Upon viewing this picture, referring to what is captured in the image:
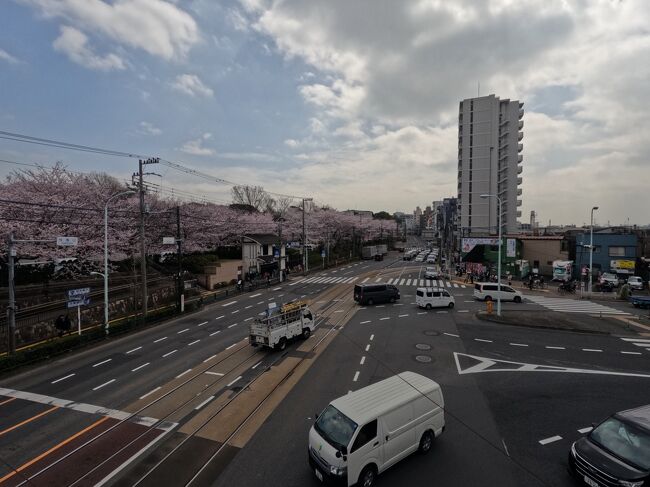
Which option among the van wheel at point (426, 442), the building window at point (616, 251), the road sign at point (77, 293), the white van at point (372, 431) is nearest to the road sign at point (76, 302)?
the road sign at point (77, 293)

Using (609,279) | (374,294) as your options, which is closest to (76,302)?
(374,294)

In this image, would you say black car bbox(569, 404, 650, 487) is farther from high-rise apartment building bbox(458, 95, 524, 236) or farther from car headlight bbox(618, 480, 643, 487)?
high-rise apartment building bbox(458, 95, 524, 236)

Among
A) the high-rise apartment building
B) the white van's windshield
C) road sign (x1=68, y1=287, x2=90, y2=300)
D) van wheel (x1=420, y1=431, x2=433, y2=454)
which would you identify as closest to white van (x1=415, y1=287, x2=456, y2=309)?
van wheel (x1=420, y1=431, x2=433, y2=454)

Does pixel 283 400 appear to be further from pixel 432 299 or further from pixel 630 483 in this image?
pixel 432 299

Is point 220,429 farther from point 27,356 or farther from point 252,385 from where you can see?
point 27,356

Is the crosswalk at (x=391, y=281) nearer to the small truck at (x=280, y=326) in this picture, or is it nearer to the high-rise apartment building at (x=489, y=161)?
the small truck at (x=280, y=326)

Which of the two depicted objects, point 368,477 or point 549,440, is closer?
point 368,477

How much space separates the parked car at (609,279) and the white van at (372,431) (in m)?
42.0

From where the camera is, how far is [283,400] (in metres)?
12.7

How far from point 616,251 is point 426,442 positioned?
5002 cm

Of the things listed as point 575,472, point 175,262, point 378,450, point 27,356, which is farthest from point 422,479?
point 175,262

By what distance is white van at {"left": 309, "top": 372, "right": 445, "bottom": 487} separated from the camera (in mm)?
7652

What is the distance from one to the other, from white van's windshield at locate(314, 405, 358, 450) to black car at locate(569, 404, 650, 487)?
5.28 metres

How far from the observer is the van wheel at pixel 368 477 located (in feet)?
25.7
